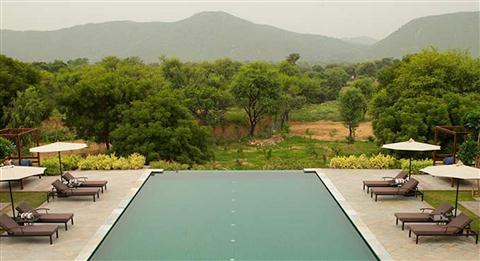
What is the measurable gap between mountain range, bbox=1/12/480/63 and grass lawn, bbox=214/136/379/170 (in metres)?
117

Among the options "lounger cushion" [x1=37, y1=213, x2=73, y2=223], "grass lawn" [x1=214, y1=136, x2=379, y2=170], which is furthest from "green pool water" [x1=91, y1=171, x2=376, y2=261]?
"grass lawn" [x1=214, y1=136, x2=379, y2=170]

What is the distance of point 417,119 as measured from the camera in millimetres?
22812

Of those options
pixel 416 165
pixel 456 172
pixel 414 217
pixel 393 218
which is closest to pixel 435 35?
pixel 416 165

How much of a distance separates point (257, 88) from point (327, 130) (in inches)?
423

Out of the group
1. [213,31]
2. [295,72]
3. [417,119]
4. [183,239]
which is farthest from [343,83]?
[213,31]

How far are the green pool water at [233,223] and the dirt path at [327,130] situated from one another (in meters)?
25.5

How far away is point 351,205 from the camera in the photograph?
530 inches

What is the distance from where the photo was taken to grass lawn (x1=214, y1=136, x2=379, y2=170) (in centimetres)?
2903

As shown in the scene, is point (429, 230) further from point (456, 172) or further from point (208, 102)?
point (208, 102)

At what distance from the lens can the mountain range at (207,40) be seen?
150125 mm

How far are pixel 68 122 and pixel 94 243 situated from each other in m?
20.3

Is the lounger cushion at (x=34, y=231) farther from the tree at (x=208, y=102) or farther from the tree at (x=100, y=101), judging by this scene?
the tree at (x=208, y=102)

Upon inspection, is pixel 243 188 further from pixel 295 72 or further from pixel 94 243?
pixel 295 72

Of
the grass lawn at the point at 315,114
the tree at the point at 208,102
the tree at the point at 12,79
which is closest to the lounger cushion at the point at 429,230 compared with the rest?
the tree at the point at 208,102
